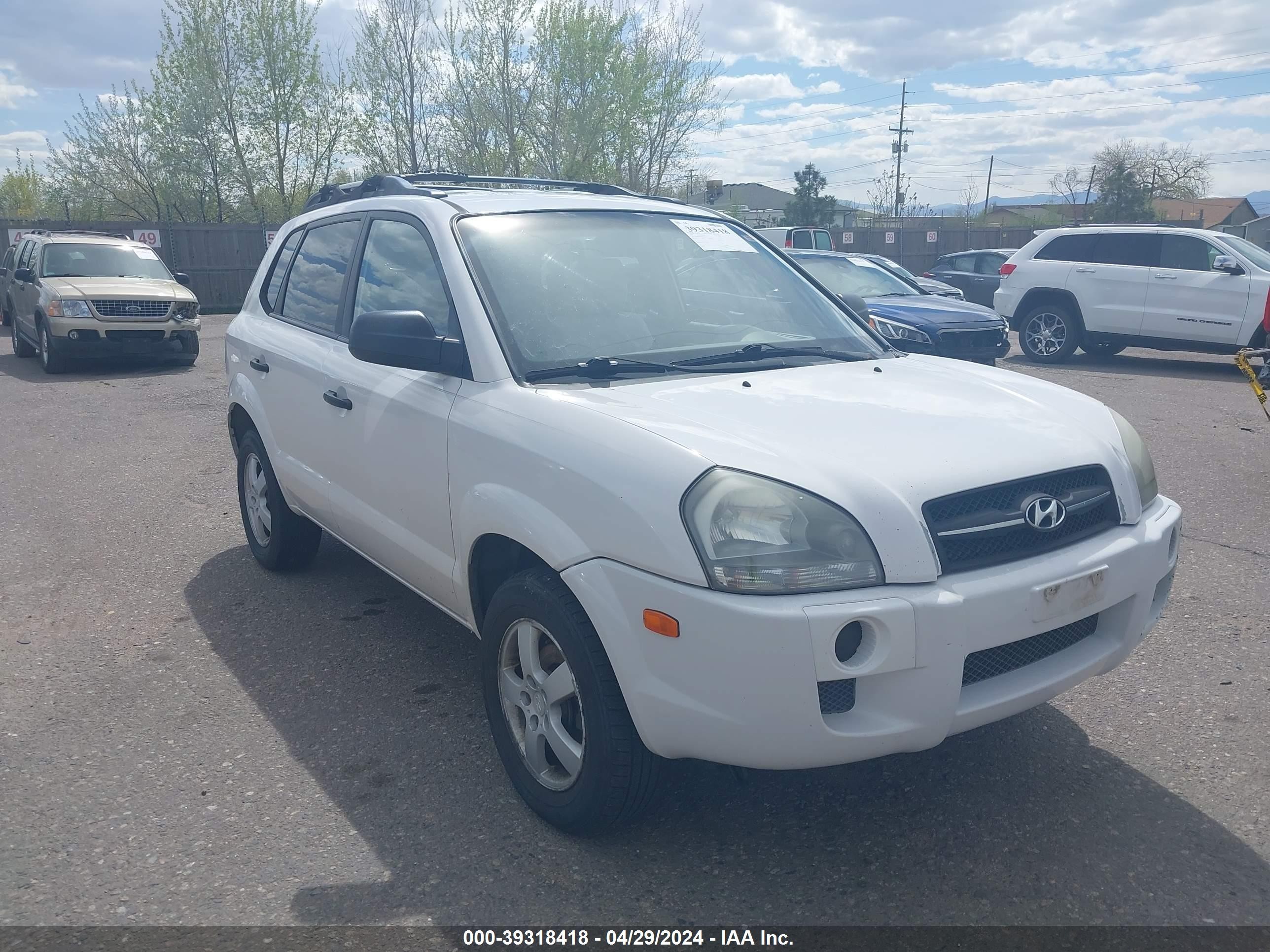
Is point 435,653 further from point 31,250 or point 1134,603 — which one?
point 31,250

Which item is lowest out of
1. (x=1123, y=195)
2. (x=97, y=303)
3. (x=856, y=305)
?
(x=97, y=303)

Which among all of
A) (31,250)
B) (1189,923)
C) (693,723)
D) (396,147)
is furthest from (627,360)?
(396,147)

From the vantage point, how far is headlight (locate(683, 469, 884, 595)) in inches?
93.9

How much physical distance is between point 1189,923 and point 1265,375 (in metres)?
5.68

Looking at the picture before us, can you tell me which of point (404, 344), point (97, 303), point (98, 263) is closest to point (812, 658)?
point (404, 344)

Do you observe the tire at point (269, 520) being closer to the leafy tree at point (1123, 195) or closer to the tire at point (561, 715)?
the tire at point (561, 715)

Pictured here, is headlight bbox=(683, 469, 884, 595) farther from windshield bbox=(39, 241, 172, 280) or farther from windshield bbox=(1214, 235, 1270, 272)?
windshield bbox=(39, 241, 172, 280)

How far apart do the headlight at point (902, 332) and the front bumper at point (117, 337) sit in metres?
9.06

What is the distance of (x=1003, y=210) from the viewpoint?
80562 millimetres

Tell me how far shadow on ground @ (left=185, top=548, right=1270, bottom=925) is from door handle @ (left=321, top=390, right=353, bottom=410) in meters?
1.10

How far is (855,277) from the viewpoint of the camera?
12805 millimetres

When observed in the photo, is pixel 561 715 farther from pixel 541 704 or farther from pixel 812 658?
pixel 812 658

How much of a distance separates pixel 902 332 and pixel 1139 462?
8537 millimetres

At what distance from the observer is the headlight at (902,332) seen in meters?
11.3
